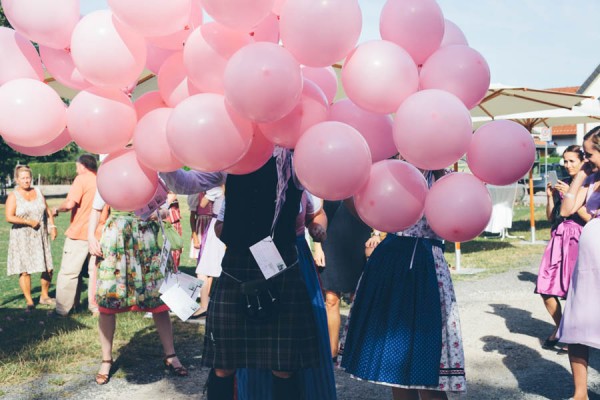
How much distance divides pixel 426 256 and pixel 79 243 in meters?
4.69

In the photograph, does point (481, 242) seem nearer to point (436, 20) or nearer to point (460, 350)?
point (460, 350)

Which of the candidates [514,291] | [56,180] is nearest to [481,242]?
[514,291]

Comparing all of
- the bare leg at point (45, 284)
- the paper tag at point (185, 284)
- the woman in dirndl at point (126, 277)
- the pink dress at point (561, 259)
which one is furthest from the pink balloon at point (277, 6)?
the bare leg at point (45, 284)

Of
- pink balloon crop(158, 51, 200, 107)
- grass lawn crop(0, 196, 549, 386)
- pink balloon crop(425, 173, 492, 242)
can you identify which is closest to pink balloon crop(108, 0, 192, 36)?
pink balloon crop(158, 51, 200, 107)

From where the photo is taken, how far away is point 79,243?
659 cm

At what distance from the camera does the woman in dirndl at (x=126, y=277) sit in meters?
4.32

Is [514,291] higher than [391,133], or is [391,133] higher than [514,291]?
[391,133]

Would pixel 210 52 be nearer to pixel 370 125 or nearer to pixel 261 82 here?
pixel 261 82

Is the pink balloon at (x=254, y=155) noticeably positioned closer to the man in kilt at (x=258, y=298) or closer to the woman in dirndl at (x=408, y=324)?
the man in kilt at (x=258, y=298)

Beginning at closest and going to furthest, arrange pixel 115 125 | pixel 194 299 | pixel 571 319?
pixel 115 125, pixel 194 299, pixel 571 319

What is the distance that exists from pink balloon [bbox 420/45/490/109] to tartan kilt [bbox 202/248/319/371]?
1.11m

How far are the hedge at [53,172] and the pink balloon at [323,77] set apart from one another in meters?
39.8

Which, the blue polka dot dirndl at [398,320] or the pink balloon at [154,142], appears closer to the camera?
the pink balloon at [154,142]

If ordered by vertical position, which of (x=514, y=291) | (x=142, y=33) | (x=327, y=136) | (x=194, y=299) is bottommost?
(x=514, y=291)
